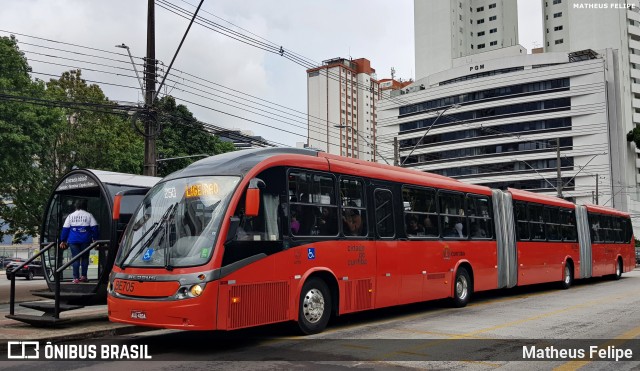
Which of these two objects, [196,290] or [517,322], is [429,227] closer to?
[517,322]

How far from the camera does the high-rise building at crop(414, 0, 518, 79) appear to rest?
111562 millimetres

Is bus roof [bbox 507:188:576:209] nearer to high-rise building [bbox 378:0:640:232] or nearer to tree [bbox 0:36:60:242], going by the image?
tree [bbox 0:36:60:242]

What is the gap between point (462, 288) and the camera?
49.9 feet

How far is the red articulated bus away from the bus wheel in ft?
0.12

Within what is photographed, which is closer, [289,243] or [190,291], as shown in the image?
[190,291]

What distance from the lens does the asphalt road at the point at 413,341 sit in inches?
309

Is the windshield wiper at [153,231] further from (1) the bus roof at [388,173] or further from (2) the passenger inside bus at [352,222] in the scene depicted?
(2) the passenger inside bus at [352,222]

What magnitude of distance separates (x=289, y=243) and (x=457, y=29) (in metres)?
110

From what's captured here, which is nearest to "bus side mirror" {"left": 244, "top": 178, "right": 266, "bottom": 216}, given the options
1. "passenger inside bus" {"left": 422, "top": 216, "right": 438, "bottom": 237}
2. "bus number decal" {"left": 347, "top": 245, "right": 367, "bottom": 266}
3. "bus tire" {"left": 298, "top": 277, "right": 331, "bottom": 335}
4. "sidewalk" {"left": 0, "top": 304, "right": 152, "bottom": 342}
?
"bus tire" {"left": 298, "top": 277, "right": 331, "bottom": 335}

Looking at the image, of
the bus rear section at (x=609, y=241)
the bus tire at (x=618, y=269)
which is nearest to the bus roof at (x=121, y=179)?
the bus rear section at (x=609, y=241)

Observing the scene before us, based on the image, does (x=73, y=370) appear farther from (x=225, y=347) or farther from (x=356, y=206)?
(x=356, y=206)

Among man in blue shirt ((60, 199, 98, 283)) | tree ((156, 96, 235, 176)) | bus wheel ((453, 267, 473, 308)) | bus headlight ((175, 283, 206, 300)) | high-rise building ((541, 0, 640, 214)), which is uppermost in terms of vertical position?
high-rise building ((541, 0, 640, 214))

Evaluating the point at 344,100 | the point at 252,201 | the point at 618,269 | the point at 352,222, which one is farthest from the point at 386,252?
the point at 344,100

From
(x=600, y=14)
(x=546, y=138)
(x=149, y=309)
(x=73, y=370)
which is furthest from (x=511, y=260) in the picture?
(x=600, y=14)
